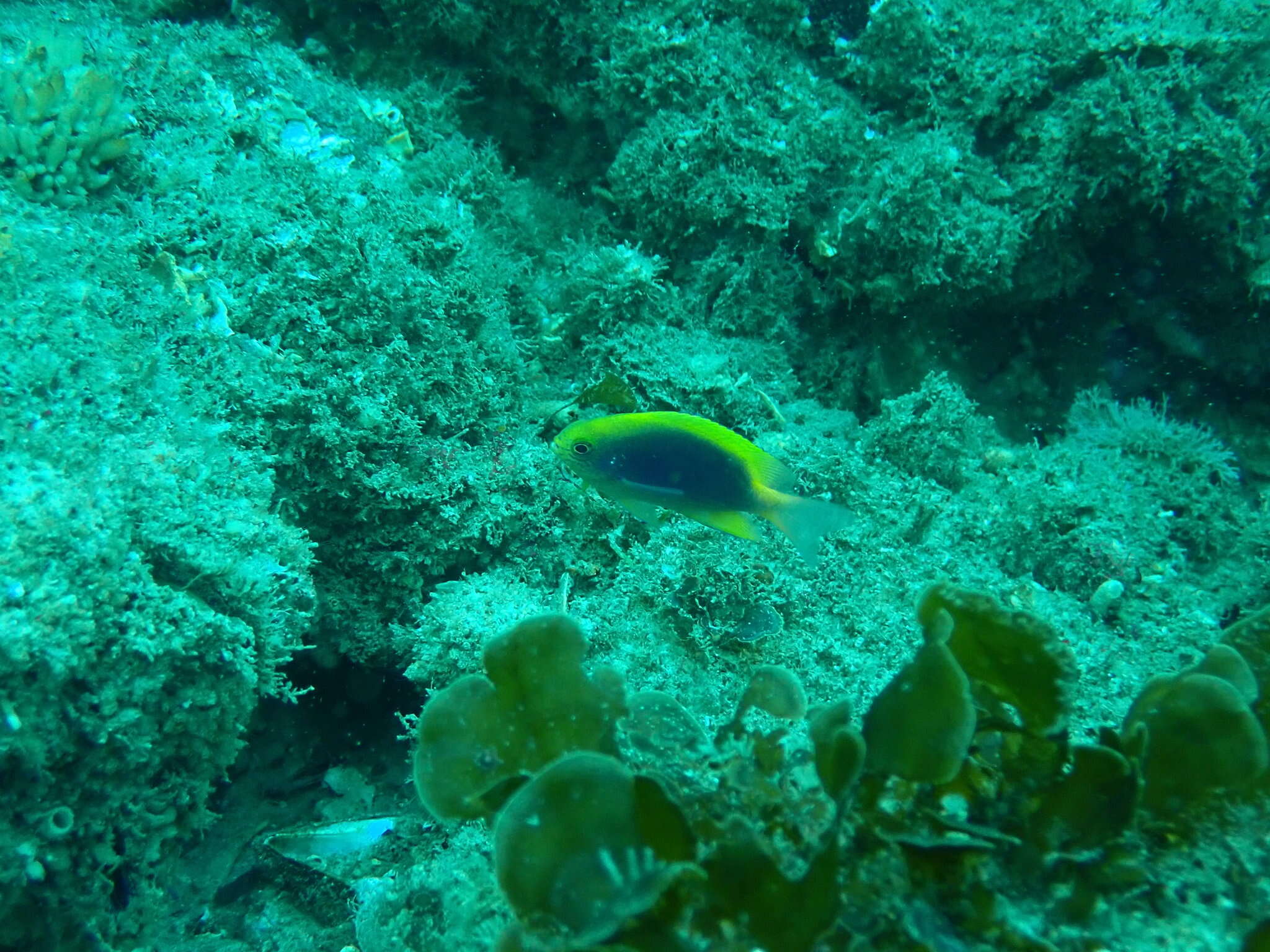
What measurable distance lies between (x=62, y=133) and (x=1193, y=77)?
6253 mm

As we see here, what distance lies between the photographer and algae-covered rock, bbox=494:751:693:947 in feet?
4.42

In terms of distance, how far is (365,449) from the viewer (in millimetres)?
3312

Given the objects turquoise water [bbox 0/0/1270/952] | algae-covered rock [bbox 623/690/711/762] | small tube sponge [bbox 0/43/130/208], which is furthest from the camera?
small tube sponge [bbox 0/43/130/208]

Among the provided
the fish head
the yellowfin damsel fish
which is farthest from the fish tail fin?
the fish head

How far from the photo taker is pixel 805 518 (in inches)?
88.2

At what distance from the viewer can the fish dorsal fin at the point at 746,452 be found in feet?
7.29

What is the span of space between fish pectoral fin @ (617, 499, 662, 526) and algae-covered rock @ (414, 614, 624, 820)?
80 centimetres

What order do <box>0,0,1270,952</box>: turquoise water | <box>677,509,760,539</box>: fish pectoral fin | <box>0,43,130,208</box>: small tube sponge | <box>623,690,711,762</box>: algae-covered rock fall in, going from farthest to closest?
<box>0,43,130,208</box>: small tube sponge → <box>677,509,760,539</box>: fish pectoral fin → <box>623,690,711,762</box>: algae-covered rock → <box>0,0,1270,952</box>: turquoise water

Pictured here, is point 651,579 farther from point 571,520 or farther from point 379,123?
point 379,123

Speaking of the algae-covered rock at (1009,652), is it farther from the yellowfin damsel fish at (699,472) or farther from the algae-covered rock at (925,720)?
the yellowfin damsel fish at (699,472)

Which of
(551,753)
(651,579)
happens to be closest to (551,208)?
(651,579)

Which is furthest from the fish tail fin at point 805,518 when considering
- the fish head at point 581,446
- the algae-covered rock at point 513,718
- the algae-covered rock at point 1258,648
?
the algae-covered rock at point 1258,648

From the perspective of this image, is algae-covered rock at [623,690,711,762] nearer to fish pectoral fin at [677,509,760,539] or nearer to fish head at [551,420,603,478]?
fish pectoral fin at [677,509,760,539]

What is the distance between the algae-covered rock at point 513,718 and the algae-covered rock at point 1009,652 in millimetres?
902
